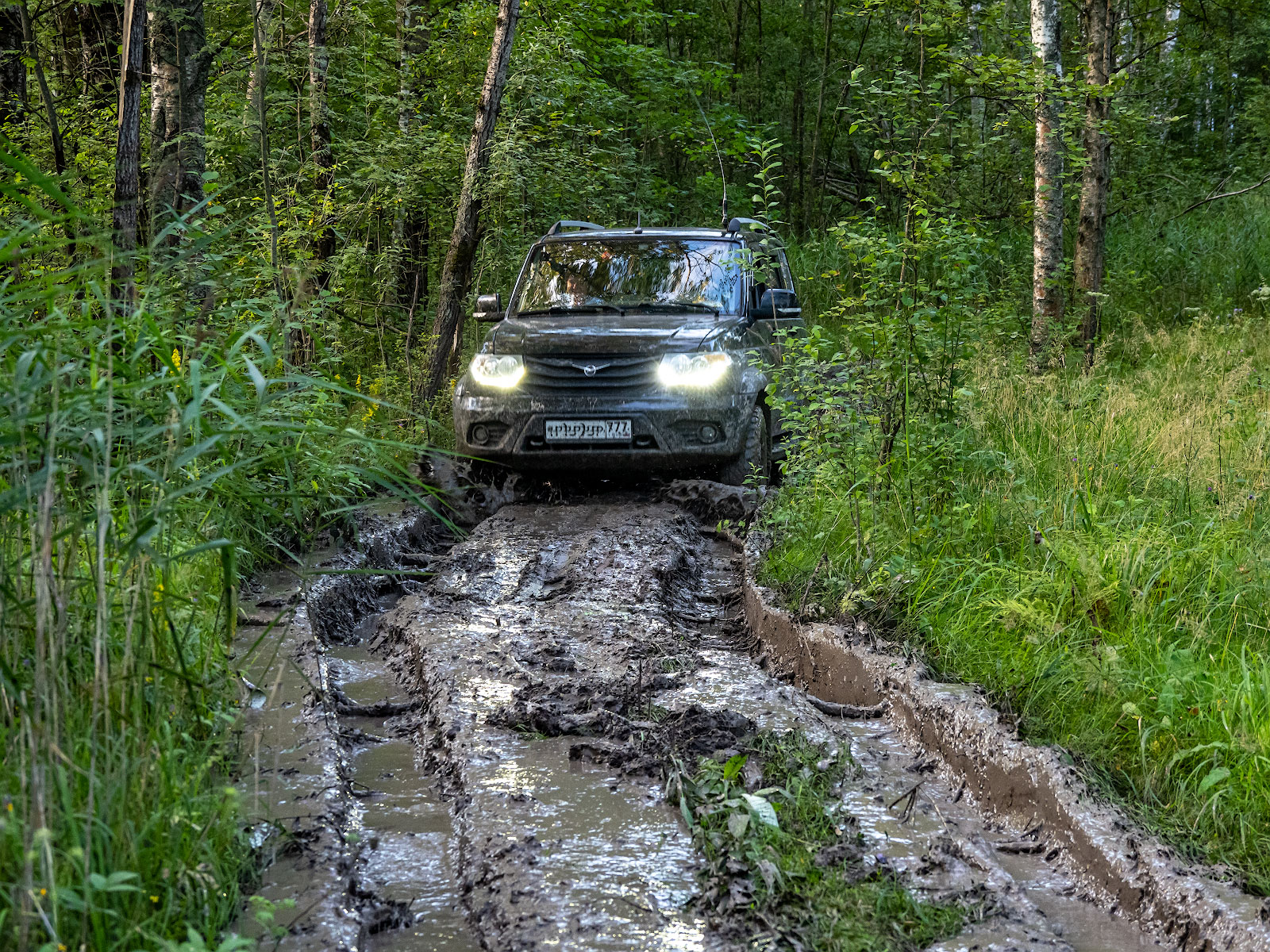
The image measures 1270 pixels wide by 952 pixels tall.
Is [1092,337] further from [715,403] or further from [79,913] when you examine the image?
[79,913]

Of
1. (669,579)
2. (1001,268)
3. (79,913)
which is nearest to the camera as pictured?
(79,913)

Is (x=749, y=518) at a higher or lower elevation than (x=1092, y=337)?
lower

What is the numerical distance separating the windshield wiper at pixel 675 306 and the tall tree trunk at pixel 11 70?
6.66m

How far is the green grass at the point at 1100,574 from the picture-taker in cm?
309

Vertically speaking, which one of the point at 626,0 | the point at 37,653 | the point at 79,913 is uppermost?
the point at 626,0

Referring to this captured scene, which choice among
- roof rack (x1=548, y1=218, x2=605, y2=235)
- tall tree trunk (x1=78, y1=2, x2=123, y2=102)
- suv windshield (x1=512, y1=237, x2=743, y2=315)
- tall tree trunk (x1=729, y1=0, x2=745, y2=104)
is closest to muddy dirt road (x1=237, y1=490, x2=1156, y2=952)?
suv windshield (x1=512, y1=237, x2=743, y2=315)

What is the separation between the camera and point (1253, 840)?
2.72m

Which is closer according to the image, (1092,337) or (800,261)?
(1092,337)

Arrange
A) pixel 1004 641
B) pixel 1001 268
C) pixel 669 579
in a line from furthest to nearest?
pixel 1001 268 < pixel 669 579 < pixel 1004 641

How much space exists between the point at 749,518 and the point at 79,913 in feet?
17.6

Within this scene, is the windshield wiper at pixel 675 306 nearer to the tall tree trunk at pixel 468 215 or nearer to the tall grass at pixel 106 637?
the tall tree trunk at pixel 468 215

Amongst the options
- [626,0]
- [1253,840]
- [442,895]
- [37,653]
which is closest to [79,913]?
[37,653]

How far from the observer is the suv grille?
714 cm

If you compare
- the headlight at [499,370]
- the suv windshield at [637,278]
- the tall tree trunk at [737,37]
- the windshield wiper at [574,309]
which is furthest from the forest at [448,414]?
the tall tree trunk at [737,37]
